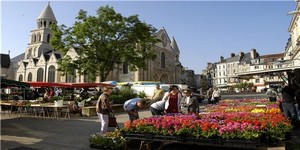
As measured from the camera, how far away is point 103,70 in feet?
101

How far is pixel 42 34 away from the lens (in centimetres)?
8794

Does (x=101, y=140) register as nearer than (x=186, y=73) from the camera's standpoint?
Yes

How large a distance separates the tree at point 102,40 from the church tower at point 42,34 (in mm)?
62010

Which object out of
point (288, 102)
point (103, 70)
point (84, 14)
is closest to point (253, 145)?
point (288, 102)

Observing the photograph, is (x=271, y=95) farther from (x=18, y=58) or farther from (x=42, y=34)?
(x=18, y=58)

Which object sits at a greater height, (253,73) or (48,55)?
(48,55)

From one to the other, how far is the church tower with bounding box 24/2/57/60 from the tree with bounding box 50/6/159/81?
6201cm

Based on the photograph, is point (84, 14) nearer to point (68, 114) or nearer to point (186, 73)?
point (68, 114)

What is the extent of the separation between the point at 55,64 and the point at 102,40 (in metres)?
54.0

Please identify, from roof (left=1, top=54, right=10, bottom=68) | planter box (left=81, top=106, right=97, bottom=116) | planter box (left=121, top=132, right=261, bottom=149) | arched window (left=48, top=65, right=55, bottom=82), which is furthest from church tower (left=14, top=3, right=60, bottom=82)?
planter box (left=121, top=132, right=261, bottom=149)

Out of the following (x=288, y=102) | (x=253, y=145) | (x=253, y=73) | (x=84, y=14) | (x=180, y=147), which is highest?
(x=84, y=14)

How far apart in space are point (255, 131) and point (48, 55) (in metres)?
87.2

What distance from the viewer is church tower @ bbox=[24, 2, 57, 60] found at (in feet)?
286

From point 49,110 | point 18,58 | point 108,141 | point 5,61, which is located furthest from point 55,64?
point 108,141
